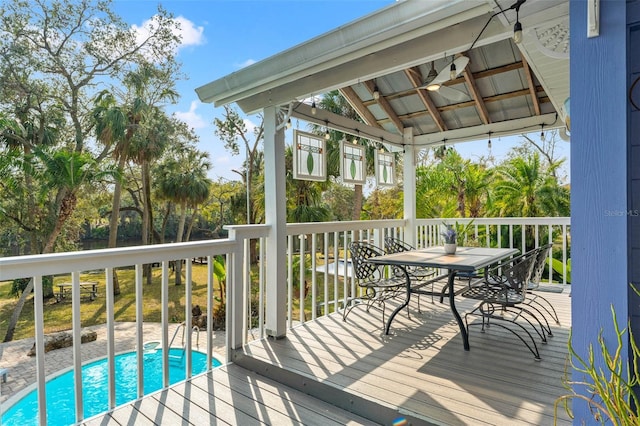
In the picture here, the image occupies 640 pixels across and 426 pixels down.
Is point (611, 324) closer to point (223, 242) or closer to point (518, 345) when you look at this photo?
point (518, 345)

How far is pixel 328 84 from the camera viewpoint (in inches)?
124

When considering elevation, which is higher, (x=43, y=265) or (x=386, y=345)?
(x=43, y=265)

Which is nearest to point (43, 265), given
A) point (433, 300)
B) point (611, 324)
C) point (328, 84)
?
point (328, 84)

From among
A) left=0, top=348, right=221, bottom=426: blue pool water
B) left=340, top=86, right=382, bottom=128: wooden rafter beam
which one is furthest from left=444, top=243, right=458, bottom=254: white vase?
left=0, top=348, right=221, bottom=426: blue pool water

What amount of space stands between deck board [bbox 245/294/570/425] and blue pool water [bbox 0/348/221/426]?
2419mm

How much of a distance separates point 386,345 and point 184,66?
61.3 feet

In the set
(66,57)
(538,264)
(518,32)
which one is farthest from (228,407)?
(66,57)

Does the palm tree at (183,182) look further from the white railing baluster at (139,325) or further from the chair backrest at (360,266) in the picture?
the white railing baluster at (139,325)

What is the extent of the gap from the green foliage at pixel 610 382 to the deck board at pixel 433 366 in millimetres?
648

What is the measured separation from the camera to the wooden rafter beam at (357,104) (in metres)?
5.15

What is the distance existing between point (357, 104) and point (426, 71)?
3.49ft

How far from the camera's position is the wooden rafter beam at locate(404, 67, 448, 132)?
466 centimetres

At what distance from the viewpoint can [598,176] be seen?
1.51m

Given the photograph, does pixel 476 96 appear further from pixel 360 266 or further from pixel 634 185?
pixel 634 185
